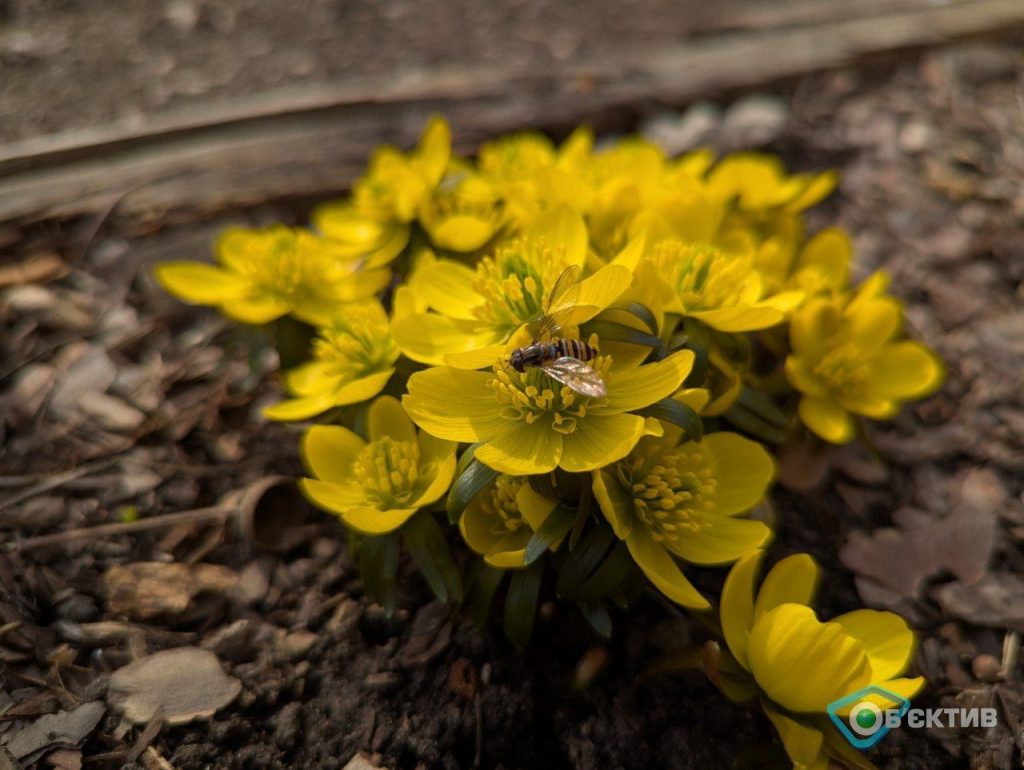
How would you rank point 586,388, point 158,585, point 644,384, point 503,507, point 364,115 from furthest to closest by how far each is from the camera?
point 364,115 < point 158,585 < point 503,507 < point 644,384 < point 586,388

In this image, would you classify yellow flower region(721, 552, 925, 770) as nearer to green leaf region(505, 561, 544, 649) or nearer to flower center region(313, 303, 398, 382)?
green leaf region(505, 561, 544, 649)

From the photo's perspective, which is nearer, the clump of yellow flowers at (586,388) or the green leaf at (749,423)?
the clump of yellow flowers at (586,388)

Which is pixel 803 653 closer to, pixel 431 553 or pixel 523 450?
pixel 523 450

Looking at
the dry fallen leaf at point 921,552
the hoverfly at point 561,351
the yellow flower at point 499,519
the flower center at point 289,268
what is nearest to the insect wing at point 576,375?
the hoverfly at point 561,351

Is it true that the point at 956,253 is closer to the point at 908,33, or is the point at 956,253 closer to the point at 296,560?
the point at 908,33

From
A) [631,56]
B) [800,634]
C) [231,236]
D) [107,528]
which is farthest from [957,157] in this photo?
[107,528]

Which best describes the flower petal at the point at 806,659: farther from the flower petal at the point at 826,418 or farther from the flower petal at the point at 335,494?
the flower petal at the point at 335,494

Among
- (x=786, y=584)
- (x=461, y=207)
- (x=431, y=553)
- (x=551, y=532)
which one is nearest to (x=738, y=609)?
(x=786, y=584)
